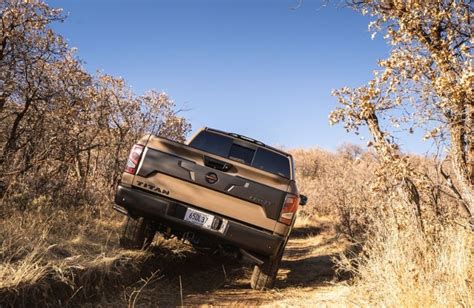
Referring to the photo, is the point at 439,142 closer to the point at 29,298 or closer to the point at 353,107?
A: the point at 353,107

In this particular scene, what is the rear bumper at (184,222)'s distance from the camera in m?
4.51

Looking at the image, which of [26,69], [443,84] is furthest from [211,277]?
[26,69]

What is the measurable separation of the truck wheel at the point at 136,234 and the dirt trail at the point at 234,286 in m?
0.54

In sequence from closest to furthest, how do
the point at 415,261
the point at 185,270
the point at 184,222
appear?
the point at 415,261, the point at 184,222, the point at 185,270

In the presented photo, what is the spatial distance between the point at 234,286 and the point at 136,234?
4.85 ft

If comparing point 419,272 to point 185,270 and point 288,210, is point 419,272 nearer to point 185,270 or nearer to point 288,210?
point 288,210

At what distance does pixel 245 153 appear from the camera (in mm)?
5953

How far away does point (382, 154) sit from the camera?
5.99 meters

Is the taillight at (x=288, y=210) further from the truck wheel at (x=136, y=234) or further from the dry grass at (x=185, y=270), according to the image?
the truck wheel at (x=136, y=234)

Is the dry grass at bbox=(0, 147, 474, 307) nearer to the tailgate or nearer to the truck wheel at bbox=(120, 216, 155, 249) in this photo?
the truck wheel at bbox=(120, 216, 155, 249)

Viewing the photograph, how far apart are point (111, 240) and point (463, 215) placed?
4975mm

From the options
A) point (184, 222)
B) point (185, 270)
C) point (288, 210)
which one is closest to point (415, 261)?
point (288, 210)

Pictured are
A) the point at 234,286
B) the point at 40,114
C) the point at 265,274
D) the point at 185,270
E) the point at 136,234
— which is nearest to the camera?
the point at 265,274

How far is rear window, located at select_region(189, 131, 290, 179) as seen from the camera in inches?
231
